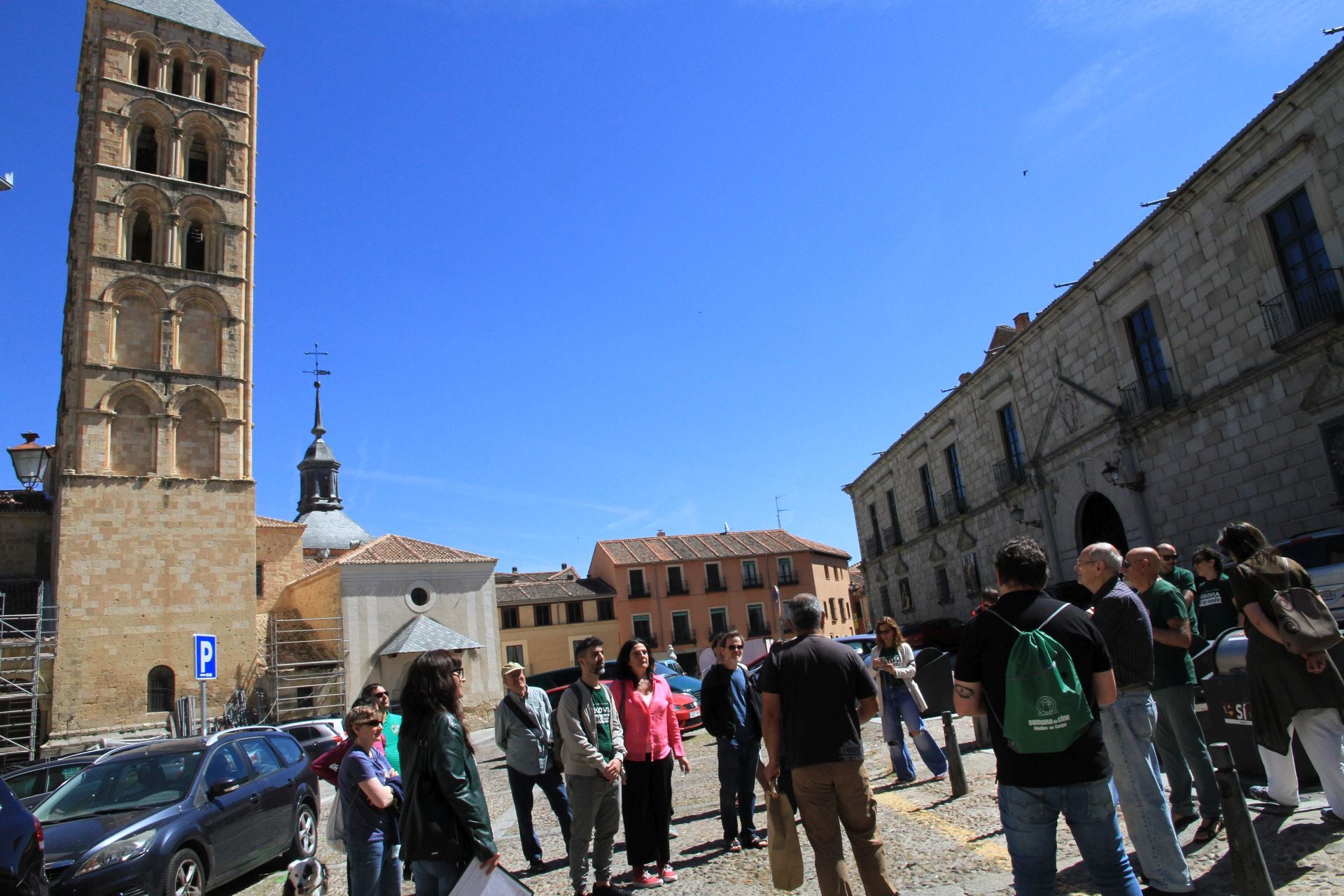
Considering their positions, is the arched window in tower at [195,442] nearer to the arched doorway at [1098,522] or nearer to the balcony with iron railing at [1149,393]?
the arched doorway at [1098,522]

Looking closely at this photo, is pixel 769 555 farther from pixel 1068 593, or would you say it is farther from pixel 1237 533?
pixel 1237 533

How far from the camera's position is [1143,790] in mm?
3924

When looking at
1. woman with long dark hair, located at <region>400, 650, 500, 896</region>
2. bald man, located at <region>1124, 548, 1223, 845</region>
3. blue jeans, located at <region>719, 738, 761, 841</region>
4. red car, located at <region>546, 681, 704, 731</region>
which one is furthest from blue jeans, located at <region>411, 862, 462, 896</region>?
red car, located at <region>546, 681, 704, 731</region>

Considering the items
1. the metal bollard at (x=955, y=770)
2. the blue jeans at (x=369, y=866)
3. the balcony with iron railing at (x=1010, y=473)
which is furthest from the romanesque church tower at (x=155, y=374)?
the metal bollard at (x=955, y=770)

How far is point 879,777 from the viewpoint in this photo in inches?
331

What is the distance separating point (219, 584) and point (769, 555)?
32.1m

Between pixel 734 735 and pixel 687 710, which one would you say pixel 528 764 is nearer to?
pixel 734 735

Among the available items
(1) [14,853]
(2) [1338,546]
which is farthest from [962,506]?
(1) [14,853]

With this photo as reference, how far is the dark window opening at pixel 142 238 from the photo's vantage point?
27625mm

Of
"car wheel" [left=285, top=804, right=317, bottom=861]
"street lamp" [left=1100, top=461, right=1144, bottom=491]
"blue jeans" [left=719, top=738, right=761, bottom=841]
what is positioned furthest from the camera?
"street lamp" [left=1100, top=461, right=1144, bottom=491]

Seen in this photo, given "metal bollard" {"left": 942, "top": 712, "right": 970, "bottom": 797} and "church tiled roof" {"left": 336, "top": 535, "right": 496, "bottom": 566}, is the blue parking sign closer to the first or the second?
"metal bollard" {"left": 942, "top": 712, "right": 970, "bottom": 797}

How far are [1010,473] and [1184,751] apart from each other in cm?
1897

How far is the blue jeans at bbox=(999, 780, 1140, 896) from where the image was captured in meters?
3.13

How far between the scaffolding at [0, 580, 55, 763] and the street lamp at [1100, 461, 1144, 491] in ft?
86.0
